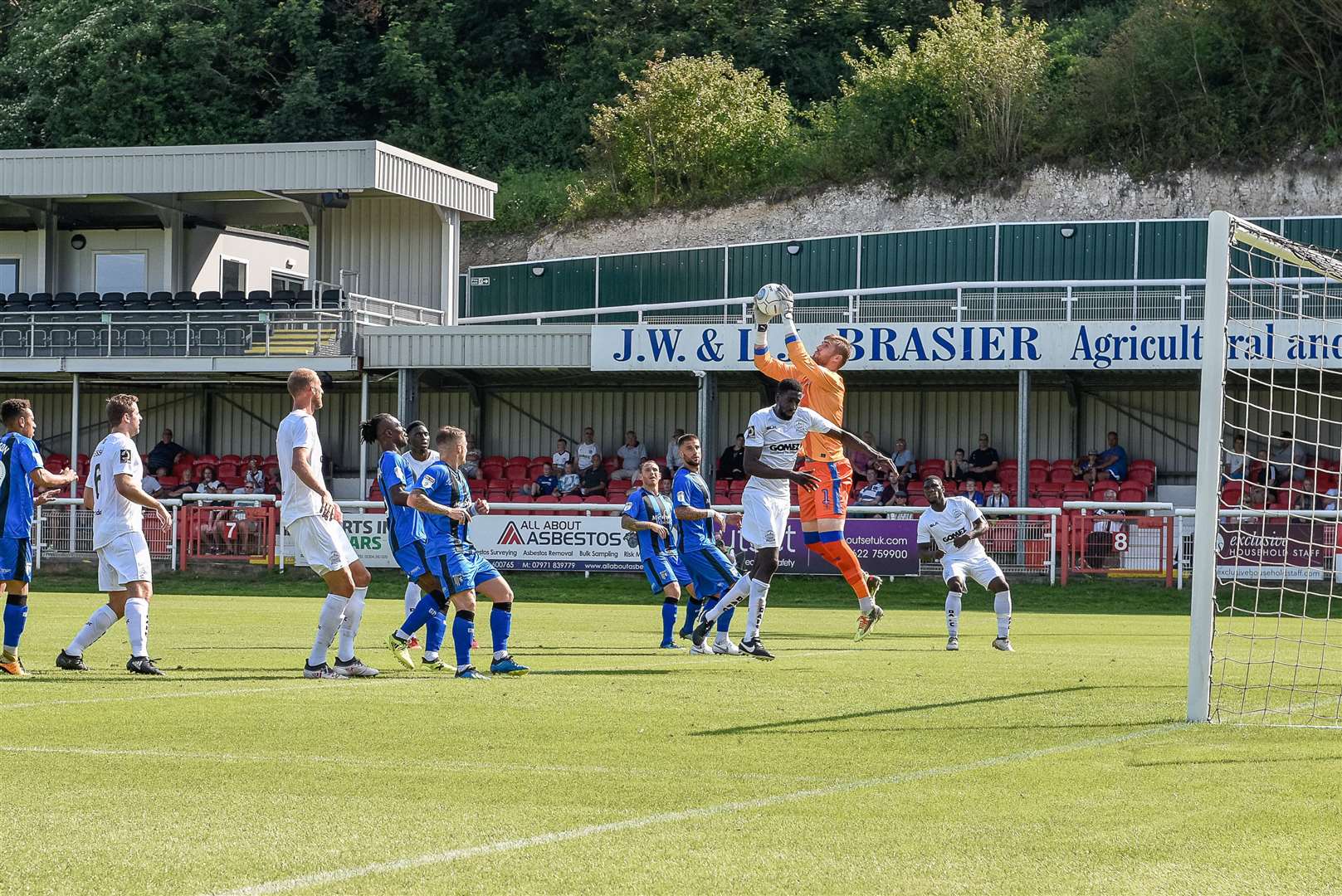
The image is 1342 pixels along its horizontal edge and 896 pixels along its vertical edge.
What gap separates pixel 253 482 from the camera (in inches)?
1278

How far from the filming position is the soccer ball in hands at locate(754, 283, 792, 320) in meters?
13.0

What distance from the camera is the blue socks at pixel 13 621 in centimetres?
1157

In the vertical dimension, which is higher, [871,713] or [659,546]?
[659,546]

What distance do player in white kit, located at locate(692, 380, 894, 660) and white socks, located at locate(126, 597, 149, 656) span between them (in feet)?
14.3

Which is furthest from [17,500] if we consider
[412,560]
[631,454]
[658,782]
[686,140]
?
[686,140]

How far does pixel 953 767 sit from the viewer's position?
7.29 m

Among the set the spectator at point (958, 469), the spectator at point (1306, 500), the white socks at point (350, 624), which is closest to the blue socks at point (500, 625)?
the white socks at point (350, 624)

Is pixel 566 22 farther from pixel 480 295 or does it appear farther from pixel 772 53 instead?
pixel 480 295

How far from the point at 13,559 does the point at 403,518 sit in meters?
2.67

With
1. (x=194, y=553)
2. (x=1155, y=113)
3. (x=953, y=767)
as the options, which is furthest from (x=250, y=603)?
(x=1155, y=113)

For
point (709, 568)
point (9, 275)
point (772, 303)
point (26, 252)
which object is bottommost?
point (709, 568)

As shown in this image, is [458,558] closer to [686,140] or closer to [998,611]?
[998,611]

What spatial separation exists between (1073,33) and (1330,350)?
84.6 ft

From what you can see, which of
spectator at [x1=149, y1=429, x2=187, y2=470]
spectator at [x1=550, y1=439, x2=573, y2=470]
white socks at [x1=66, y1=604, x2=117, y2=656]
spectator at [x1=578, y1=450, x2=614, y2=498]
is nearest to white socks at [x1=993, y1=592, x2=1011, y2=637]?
white socks at [x1=66, y1=604, x2=117, y2=656]
